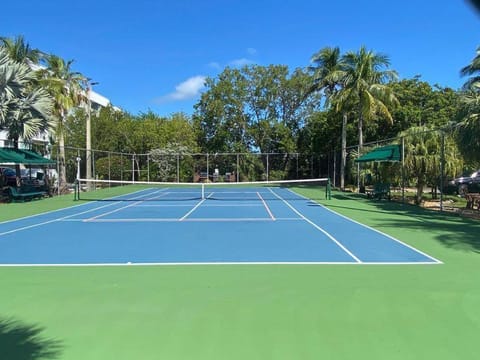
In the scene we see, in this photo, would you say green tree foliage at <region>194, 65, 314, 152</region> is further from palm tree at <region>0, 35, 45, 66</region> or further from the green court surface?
the green court surface

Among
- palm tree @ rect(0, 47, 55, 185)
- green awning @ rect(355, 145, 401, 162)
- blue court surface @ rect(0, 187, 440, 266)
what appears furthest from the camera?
palm tree @ rect(0, 47, 55, 185)

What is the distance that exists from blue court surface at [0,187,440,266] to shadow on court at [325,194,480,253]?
3.89 ft

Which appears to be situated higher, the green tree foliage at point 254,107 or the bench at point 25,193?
the green tree foliage at point 254,107

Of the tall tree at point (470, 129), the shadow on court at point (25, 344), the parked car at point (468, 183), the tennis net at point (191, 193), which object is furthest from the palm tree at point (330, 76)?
the shadow on court at point (25, 344)

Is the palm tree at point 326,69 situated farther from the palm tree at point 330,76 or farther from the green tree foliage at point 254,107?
the green tree foliage at point 254,107

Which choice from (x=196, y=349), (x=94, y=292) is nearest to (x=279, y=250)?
(x=94, y=292)

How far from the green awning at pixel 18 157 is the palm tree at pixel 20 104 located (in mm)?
651

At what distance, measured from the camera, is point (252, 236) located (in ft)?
38.2

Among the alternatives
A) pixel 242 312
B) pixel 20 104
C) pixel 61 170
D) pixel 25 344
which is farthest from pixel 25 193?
pixel 242 312

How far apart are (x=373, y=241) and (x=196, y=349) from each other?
725 cm

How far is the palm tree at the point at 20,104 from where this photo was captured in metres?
22.2

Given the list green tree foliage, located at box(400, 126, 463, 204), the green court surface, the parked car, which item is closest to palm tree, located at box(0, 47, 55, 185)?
the green court surface

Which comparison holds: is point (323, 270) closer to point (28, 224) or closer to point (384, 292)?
point (384, 292)

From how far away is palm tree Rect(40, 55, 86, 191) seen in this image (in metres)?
28.1
